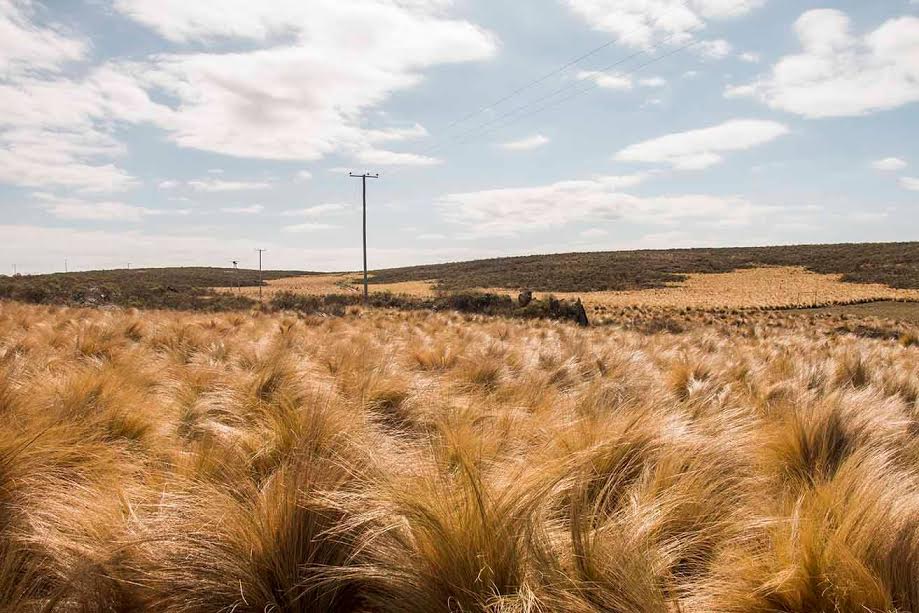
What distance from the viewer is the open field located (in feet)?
153

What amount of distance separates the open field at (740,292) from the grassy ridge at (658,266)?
3.57 m

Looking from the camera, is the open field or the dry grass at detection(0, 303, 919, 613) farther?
the open field

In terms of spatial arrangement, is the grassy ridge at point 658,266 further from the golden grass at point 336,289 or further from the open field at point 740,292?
the golden grass at point 336,289

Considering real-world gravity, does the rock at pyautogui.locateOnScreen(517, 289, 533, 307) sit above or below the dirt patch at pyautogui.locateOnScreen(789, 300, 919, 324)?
above

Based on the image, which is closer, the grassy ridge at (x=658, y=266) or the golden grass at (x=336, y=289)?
the golden grass at (x=336, y=289)

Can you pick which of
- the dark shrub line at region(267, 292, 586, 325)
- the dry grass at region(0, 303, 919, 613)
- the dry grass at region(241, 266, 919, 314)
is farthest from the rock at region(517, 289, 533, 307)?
the dry grass at region(0, 303, 919, 613)

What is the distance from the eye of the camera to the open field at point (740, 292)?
4678 cm

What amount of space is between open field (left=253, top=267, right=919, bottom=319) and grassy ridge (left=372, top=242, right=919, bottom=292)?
3.57m

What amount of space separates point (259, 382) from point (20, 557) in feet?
8.56

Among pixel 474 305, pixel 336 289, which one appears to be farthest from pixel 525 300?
pixel 336 289

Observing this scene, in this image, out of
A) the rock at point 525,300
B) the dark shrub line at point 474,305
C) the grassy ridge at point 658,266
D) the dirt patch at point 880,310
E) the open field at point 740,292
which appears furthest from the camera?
the grassy ridge at point 658,266

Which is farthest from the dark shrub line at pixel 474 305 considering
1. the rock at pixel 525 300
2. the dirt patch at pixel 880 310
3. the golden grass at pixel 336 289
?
the dirt patch at pixel 880 310

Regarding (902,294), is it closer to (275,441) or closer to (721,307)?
(721,307)

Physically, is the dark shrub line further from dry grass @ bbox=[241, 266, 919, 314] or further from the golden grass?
the golden grass
